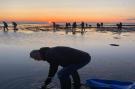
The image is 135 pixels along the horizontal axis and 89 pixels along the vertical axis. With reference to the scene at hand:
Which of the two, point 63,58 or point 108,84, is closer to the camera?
point 63,58

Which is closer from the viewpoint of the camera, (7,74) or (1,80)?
(1,80)

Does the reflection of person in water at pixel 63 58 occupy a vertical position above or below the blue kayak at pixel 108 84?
above

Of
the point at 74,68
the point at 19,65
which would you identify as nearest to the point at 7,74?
the point at 19,65

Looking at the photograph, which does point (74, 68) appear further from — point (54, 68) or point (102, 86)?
point (102, 86)

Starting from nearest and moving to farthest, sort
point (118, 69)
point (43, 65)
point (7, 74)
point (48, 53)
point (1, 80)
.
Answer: point (48, 53) → point (1, 80) → point (7, 74) → point (118, 69) → point (43, 65)

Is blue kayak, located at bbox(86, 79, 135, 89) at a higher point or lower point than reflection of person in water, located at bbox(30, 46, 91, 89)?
lower

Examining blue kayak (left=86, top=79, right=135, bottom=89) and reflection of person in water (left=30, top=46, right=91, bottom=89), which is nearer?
reflection of person in water (left=30, top=46, right=91, bottom=89)

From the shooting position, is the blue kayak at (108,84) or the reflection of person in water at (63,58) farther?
the blue kayak at (108,84)

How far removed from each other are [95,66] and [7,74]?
13.8ft

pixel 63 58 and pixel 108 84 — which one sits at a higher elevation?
pixel 63 58

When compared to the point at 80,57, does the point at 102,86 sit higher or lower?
lower

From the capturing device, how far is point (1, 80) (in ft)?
38.7

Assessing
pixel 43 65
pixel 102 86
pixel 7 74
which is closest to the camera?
pixel 102 86

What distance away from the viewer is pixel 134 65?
15234 mm
